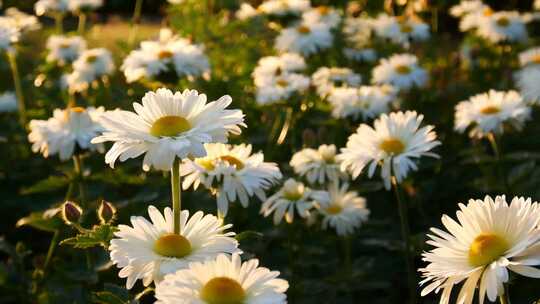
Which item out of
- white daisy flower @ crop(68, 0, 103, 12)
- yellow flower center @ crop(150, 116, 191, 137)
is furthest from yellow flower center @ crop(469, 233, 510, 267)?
white daisy flower @ crop(68, 0, 103, 12)

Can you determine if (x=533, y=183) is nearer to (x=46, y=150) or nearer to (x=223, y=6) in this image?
(x=46, y=150)

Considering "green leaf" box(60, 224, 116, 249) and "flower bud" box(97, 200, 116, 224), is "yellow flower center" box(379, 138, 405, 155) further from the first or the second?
"green leaf" box(60, 224, 116, 249)

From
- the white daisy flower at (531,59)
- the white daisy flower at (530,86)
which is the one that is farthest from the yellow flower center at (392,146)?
the white daisy flower at (531,59)

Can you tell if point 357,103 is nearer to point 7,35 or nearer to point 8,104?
point 7,35

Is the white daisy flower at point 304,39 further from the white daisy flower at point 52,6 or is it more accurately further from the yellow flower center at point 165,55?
the white daisy flower at point 52,6

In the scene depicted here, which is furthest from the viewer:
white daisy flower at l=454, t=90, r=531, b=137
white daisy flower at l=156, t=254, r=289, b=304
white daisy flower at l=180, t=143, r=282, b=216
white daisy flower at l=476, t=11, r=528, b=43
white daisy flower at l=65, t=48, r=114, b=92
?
white daisy flower at l=476, t=11, r=528, b=43
